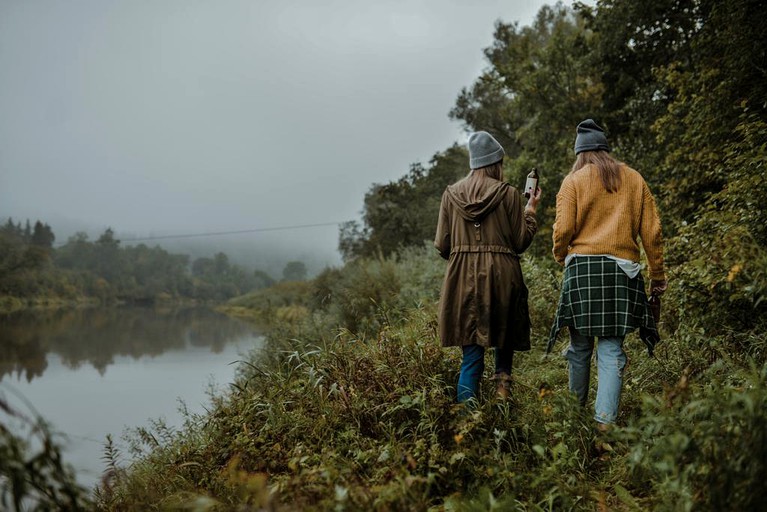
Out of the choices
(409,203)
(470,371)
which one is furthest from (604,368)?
(409,203)

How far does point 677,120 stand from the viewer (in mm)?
7371

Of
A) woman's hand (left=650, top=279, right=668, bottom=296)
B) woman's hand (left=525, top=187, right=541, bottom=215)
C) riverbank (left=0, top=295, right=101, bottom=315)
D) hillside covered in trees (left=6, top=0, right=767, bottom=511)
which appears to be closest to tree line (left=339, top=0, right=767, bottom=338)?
hillside covered in trees (left=6, top=0, right=767, bottom=511)

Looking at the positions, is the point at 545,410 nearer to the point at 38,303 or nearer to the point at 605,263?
the point at 605,263

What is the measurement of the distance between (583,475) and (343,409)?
1.40m

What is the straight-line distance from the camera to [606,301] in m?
2.82

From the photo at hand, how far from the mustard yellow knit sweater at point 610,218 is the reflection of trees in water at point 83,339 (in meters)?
14.4

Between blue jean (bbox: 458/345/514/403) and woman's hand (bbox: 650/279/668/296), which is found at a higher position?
woman's hand (bbox: 650/279/668/296)

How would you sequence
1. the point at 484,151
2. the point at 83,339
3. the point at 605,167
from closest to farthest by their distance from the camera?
1. the point at 605,167
2. the point at 484,151
3. the point at 83,339

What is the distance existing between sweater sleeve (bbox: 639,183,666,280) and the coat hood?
78 centimetres

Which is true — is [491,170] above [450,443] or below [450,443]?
above

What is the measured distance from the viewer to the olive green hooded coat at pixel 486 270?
3.08 metres

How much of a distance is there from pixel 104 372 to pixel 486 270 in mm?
15492

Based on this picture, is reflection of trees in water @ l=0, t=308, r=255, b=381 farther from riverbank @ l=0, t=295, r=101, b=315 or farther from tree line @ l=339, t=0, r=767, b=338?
tree line @ l=339, t=0, r=767, b=338

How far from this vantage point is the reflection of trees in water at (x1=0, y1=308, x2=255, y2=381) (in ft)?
53.8
